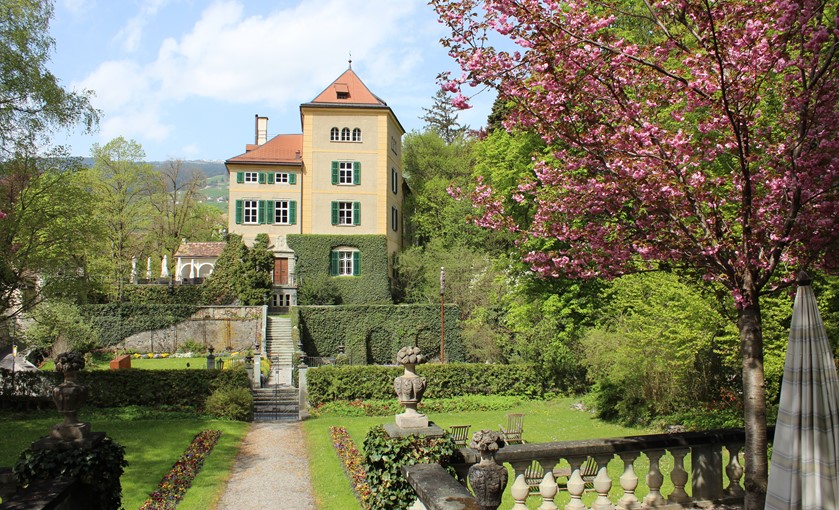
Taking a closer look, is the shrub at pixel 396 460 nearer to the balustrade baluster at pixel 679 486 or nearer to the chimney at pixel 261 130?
the balustrade baluster at pixel 679 486

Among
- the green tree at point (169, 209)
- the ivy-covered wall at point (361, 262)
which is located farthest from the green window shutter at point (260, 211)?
the green tree at point (169, 209)

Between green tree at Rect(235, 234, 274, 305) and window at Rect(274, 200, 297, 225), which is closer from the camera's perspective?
green tree at Rect(235, 234, 274, 305)

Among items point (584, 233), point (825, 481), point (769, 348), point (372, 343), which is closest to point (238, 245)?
point (372, 343)

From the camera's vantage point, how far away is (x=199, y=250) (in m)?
48.2

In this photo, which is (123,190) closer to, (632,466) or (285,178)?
(285,178)

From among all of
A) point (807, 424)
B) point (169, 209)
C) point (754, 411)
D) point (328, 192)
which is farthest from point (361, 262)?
point (807, 424)

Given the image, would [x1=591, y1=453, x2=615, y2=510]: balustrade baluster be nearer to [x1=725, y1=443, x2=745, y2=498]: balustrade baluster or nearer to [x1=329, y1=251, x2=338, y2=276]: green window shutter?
[x1=725, y1=443, x2=745, y2=498]: balustrade baluster

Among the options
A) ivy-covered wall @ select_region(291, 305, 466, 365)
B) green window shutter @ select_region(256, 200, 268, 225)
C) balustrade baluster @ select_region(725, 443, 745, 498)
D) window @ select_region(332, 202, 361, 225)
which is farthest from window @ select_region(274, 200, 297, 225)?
balustrade baluster @ select_region(725, 443, 745, 498)

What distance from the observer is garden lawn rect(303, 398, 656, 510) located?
42.3ft

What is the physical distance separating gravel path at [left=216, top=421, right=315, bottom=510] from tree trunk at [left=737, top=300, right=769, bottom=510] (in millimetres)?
8506

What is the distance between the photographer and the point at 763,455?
5.76m

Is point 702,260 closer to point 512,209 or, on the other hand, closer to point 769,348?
point 769,348

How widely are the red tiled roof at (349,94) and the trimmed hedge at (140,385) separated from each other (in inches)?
867

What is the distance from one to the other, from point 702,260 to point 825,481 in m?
2.48
